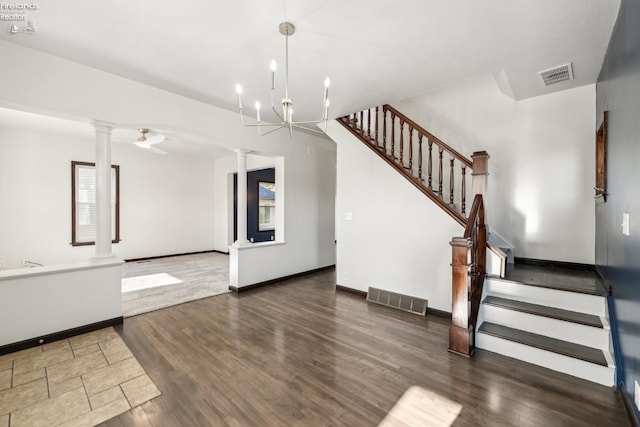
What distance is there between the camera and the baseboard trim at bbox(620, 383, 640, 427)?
1.68 m

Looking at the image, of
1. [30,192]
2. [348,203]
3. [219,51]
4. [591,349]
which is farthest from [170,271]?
[591,349]

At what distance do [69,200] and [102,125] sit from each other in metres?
3.97

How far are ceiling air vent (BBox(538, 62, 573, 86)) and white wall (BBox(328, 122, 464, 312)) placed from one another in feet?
6.02

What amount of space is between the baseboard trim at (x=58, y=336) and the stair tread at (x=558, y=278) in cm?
453

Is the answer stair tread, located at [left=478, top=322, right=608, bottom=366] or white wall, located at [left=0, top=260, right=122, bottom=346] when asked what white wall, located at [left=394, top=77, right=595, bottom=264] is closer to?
stair tread, located at [left=478, top=322, right=608, bottom=366]

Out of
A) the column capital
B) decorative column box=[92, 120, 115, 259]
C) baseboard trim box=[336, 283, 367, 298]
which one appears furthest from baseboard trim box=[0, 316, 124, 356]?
baseboard trim box=[336, 283, 367, 298]

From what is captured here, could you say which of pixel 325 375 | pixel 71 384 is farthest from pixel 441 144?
pixel 71 384

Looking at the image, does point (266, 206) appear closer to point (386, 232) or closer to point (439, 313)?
point (386, 232)

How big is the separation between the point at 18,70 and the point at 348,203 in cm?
402

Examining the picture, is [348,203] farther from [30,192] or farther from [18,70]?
[30,192]

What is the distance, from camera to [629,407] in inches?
70.9

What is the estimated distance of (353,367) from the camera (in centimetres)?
239

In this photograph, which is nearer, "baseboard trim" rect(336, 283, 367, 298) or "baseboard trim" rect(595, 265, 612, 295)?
"baseboard trim" rect(595, 265, 612, 295)

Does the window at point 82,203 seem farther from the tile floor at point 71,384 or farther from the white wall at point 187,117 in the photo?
the tile floor at point 71,384
